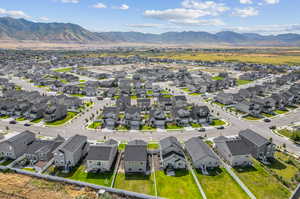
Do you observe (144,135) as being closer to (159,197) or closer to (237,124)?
(159,197)

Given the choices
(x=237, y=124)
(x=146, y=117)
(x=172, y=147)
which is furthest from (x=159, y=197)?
(x=237, y=124)

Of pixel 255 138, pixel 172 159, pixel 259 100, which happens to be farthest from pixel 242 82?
pixel 172 159

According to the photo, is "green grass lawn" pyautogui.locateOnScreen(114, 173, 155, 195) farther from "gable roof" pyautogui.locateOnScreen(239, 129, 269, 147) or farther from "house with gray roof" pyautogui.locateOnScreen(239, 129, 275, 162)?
"gable roof" pyautogui.locateOnScreen(239, 129, 269, 147)

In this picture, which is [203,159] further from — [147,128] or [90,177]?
[90,177]

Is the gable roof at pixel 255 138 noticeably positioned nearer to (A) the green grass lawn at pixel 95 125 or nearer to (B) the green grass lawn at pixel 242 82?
(A) the green grass lawn at pixel 95 125

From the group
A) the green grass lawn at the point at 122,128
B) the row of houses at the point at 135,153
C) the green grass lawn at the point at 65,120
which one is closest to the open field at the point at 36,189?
the row of houses at the point at 135,153
